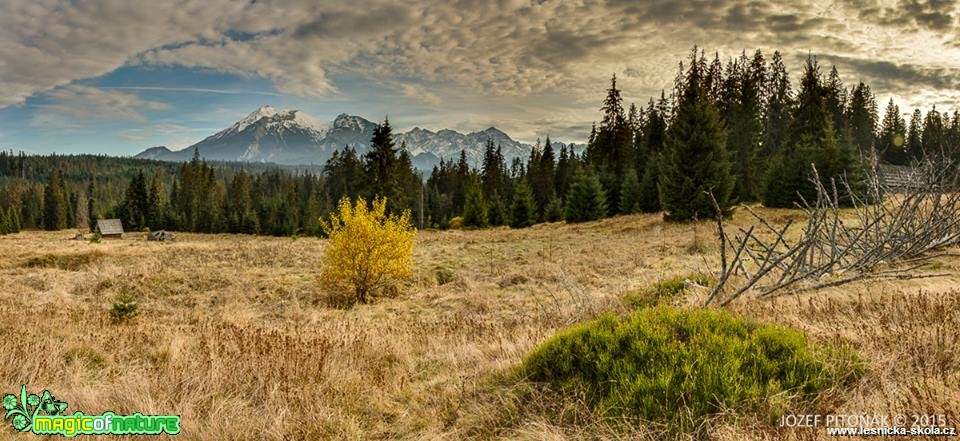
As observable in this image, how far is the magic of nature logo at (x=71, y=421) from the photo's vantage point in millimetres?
3486

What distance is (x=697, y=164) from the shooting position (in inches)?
1145

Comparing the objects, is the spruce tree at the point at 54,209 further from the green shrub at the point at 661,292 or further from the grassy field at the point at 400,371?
the green shrub at the point at 661,292

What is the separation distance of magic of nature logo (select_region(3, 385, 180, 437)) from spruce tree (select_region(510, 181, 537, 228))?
48291 millimetres

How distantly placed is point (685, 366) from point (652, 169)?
42140 millimetres

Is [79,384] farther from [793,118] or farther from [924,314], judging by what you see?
[793,118]

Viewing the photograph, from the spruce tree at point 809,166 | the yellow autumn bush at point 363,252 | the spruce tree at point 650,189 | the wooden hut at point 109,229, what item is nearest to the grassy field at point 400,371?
the yellow autumn bush at point 363,252

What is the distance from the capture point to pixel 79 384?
455 centimetres

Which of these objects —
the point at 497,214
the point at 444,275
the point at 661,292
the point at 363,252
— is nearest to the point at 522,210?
the point at 497,214

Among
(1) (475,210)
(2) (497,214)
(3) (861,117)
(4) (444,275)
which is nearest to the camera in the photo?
(4) (444,275)

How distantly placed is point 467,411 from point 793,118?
5582 centimetres

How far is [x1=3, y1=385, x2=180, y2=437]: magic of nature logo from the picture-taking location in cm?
349

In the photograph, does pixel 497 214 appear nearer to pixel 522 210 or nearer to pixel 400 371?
pixel 522 210

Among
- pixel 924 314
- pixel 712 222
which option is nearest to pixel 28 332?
pixel 924 314

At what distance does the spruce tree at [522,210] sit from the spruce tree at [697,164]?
22.0 metres
